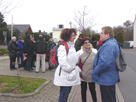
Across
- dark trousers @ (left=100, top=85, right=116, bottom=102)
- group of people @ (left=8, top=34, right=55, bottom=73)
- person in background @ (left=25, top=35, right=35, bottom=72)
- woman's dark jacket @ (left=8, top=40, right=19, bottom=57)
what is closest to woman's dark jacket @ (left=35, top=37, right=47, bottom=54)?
group of people @ (left=8, top=34, right=55, bottom=73)

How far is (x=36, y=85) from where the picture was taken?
17.7 ft

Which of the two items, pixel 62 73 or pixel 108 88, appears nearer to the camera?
pixel 108 88

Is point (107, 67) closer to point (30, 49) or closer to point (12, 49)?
point (30, 49)

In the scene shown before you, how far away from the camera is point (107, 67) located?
98.9 inches

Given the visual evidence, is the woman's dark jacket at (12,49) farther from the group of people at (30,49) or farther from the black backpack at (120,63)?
the black backpack at (120,63)

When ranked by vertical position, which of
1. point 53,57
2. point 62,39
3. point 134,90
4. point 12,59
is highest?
point 62,39

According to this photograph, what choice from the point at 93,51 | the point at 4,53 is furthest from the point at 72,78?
the point at 4,53

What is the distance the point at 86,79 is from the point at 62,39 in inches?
48.0

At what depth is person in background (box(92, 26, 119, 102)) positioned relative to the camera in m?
2.46

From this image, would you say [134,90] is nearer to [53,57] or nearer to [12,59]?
[53,57]

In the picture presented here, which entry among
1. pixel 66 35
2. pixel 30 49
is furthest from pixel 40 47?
pixel 66 35

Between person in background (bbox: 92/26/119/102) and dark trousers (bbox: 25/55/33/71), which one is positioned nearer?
person in background (bbox: 92/26/119/102)

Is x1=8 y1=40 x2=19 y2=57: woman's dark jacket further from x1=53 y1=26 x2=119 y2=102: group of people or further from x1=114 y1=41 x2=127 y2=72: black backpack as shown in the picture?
x1=114 y1=41 x2=127 y2=72: black backpack

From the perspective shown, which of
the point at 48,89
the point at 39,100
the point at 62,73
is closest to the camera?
the point at 62,73
